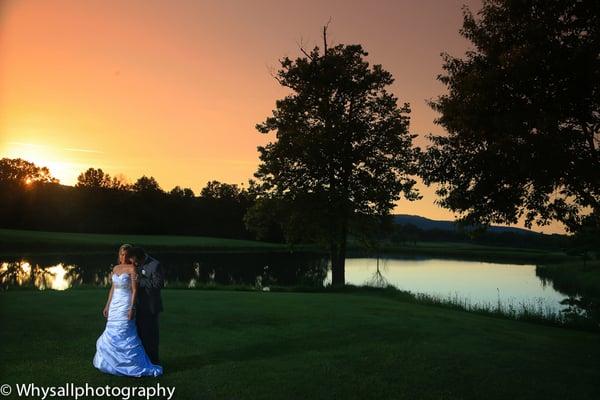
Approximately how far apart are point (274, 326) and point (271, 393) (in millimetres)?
6916

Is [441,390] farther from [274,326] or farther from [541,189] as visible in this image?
[541,189]

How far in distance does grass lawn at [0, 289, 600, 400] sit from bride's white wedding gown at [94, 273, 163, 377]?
29 cm

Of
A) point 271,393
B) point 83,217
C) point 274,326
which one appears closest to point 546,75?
point 274,326

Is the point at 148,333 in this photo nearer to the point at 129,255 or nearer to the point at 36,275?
the point at 129,255

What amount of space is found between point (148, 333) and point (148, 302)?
2.30ft

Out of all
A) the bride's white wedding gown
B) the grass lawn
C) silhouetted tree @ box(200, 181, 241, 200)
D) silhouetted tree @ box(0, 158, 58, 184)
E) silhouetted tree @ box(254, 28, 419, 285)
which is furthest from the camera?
silhouetted tree @ box(200, 181, 241, 200)

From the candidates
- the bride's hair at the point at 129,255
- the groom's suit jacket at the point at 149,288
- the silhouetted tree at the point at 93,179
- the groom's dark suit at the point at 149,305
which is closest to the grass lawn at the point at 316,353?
the groom's dark suit at the point at 149,305

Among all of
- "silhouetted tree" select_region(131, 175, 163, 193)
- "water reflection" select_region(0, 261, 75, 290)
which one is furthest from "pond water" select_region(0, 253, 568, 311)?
"silhouetted tree" select_region(131, 175, 163, 193)

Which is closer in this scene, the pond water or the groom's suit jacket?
the groom's suit jacket

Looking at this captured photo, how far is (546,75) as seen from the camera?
19969mm

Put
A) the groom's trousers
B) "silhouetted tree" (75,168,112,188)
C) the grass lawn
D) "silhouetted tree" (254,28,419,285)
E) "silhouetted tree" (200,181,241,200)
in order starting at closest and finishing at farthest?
1. the grass lawn
2. the groom's trousers
3. "silhouetted tree" (254,28,419,285)
4. "silhouetted tree" (75,168,112,188)
5. "silhouetted tree" (200,181,241,200)

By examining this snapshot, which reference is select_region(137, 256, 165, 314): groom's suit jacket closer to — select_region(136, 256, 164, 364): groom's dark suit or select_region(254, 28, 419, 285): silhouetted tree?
select_region(136, 256, 164, 364): groom's dark suit

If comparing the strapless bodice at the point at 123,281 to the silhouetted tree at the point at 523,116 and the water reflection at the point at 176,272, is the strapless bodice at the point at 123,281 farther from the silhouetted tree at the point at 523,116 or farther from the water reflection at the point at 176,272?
the water reflection at the point at 176,272

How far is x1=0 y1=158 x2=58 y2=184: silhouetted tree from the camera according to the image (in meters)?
125
